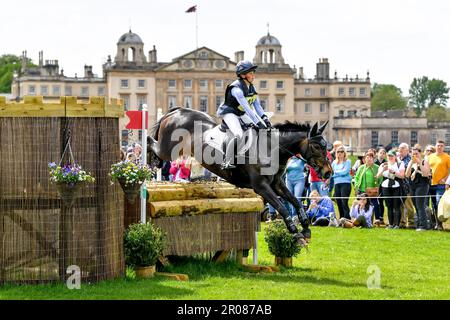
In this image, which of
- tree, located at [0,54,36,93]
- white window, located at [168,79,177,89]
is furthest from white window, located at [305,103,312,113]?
tree, located at [0,54,36,93]

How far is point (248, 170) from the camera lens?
1020 cm

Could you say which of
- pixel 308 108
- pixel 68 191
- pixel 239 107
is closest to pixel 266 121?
pixel 239 107

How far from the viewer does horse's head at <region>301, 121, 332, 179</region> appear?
33.7ft

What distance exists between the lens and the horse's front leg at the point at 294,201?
33.4 feet

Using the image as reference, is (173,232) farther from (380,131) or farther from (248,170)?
(380,131)

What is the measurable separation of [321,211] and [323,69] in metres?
107

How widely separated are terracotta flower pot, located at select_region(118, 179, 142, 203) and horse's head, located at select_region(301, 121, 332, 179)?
83.5 inches

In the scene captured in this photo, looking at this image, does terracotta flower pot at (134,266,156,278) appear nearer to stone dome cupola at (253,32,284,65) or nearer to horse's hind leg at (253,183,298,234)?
horse's hind leg at (253,183,298,234)

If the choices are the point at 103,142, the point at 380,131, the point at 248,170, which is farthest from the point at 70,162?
the point at 380,131

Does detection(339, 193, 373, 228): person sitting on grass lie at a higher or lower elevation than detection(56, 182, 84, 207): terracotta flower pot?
lower

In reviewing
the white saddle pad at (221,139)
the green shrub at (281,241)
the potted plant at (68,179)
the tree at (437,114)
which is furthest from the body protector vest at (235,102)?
the tree at (437,114)
